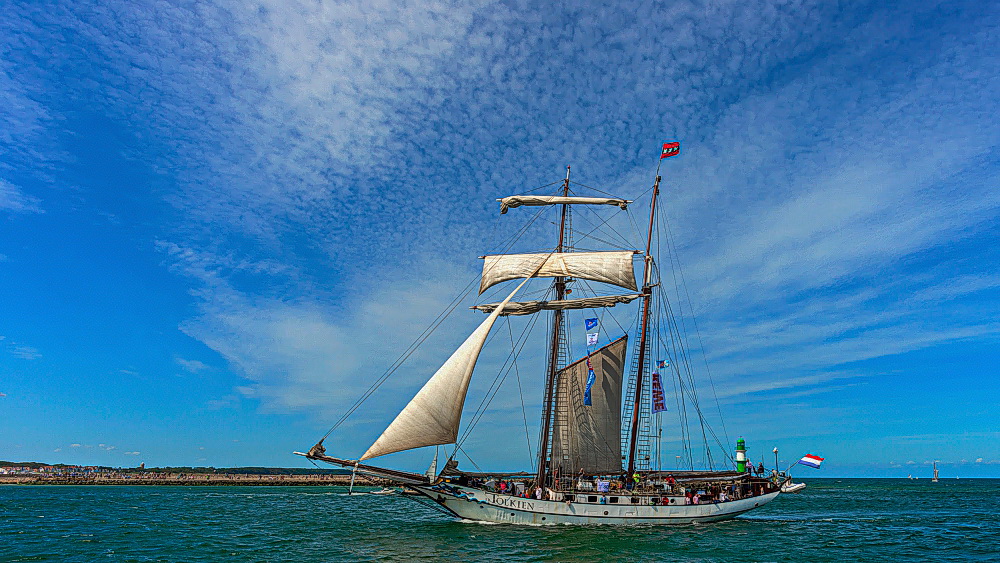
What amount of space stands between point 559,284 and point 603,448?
12679 millimetres

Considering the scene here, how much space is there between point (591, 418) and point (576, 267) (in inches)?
450

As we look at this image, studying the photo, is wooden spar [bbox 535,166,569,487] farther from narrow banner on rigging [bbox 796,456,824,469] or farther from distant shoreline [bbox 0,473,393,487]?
distant shoreline [bbox 0,473,393,487]

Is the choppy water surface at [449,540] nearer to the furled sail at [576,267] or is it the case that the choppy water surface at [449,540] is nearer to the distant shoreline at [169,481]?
the furled sail at [576,267]

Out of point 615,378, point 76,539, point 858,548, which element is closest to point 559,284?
point 615,378

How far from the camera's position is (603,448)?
42812 millimetres

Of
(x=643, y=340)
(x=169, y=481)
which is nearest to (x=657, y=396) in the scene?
(x=643, y=340)

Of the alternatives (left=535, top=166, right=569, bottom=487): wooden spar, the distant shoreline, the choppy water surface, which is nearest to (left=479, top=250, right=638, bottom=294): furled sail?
(left=535, top=166, right=569, bottom=487): wooden spar

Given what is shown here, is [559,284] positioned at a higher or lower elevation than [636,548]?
higher

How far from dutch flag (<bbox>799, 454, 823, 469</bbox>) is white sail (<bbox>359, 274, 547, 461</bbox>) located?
25141 millimetres

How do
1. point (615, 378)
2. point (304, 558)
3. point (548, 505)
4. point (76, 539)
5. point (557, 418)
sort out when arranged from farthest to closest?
point (615, 378) → point (557, 418) → point (548, 505) → point (76, 539) → point (304, 558)

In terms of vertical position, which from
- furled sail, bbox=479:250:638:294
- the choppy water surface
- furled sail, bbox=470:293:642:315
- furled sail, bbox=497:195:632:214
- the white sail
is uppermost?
furled sail, bbox=497:195:632:214

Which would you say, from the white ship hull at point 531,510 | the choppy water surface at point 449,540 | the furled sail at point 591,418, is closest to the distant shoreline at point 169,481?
the choppy water surface at point 449,540

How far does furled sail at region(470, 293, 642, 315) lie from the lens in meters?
41.9

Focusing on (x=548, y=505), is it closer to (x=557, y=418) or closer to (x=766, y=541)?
(x=557, y=418)
